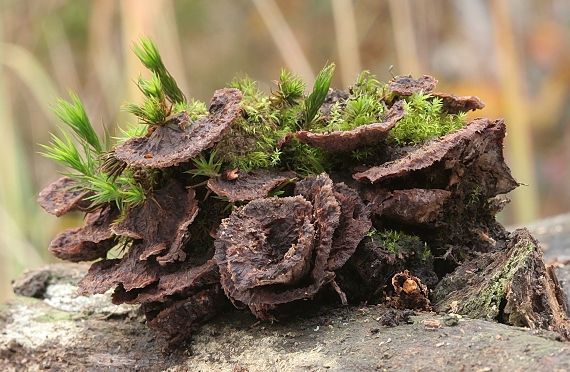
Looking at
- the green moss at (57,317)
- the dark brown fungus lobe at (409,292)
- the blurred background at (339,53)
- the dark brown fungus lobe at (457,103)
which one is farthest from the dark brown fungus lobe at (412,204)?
the blurred background at (339,53)

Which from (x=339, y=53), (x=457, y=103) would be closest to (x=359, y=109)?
(x=457, y=103)

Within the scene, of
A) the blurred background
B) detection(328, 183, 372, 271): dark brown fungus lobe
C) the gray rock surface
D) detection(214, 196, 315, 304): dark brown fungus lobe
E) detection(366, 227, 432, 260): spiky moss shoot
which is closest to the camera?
the gray rock surface

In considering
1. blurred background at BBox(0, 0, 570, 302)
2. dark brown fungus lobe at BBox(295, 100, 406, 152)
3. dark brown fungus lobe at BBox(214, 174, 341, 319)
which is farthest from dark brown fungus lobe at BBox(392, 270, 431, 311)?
blurred background at BBox(0, 0, 570, 302)

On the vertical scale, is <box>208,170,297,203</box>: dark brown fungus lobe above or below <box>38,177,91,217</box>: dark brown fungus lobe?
above

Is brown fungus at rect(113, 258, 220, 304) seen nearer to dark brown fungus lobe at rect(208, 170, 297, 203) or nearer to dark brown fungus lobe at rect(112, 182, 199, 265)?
dark brown fungus lobe at rect(112, 182, 199, 265)

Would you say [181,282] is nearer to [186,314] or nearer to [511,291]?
[186,314]
